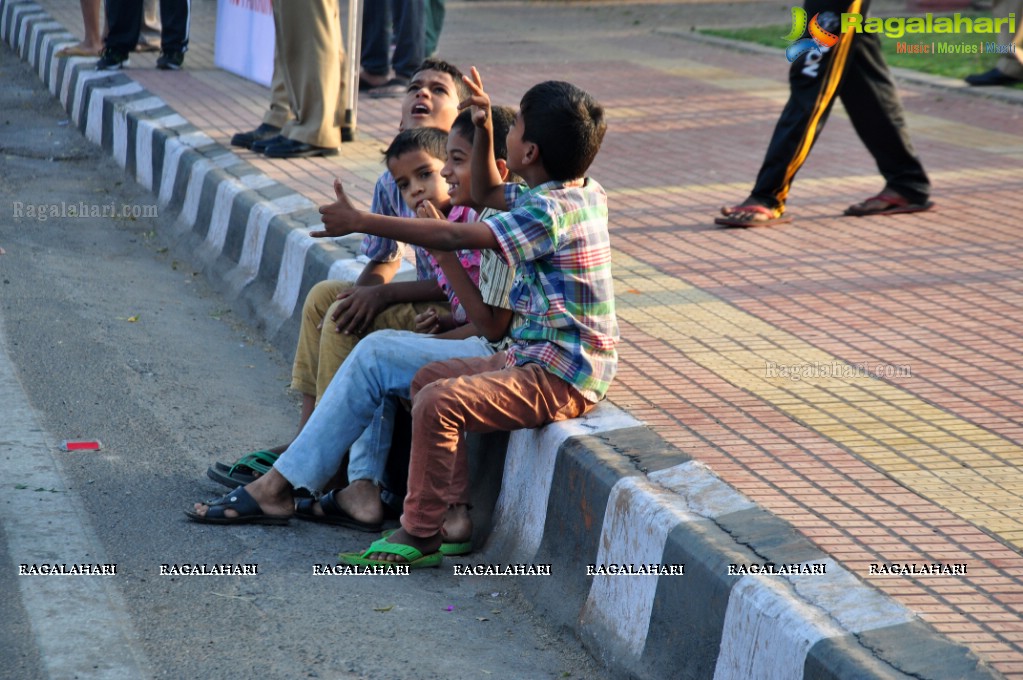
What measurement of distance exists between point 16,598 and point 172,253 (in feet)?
12.3

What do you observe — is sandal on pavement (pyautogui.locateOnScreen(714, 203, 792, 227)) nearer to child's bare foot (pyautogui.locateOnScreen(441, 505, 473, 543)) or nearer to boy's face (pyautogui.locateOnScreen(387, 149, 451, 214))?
boy's face (pyautogui.locateOnScreen(387, 149, 451, 214))

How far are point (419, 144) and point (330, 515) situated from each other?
1.07m

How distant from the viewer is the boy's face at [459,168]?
3.75 meters

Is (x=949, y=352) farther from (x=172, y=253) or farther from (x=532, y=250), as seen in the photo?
(x=172, y=253)

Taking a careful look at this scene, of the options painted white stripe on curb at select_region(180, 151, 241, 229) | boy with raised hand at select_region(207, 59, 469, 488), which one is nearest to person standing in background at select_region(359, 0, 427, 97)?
painted white stripe on curb at select_region(180, 151, 241, 229)

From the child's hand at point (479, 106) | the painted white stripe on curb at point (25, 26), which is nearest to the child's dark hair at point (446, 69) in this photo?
the child's hand at point (479, 106)

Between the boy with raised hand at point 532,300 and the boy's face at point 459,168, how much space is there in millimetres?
201

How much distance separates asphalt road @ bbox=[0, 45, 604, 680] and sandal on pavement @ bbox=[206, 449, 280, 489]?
0.04 meters

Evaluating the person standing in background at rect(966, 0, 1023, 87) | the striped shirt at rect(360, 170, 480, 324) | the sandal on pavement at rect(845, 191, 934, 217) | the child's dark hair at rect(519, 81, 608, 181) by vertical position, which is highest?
the child's dark hair at rect(519, 81, 608, 181)

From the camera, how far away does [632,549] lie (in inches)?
120

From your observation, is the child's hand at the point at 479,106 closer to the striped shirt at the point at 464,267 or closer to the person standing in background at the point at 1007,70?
the striped shirt at the point at 464,267

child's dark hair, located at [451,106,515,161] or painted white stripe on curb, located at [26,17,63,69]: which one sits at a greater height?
child's dark hair, located at [451,106,515,161]

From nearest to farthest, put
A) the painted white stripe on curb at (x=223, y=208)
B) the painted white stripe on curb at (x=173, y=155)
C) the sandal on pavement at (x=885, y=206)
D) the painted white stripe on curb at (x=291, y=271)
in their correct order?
the painted white stripe on curb at (x=291, y=271)
the sandal on pavement at (x=885, y=206)
the painted white stripe on curb at (x=223, y=208)
the painted white stripe on curb at (x=173, y=155)

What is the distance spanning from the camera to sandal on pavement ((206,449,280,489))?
392 centimetres
